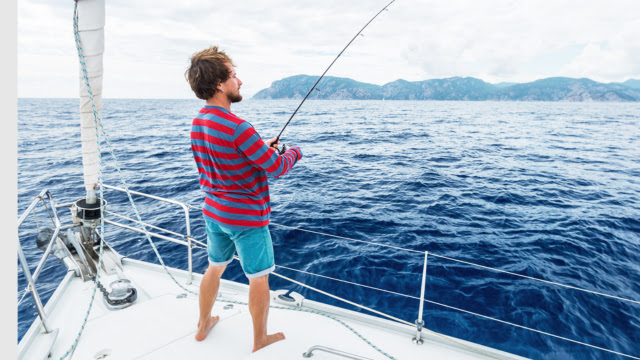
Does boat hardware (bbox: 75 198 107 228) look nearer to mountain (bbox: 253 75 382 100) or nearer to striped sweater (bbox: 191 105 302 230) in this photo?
striped sweater (bbox: 191 105 302 230)

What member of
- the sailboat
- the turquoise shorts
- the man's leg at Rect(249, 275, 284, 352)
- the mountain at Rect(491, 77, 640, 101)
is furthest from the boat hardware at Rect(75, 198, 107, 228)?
the mountain at Rect(491, 77, 640, 101)

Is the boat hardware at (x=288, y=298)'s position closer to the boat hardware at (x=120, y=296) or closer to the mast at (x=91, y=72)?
the boat hardware at (x=120, y=296)

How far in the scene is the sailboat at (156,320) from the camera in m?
2.07

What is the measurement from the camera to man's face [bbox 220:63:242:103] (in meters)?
1.72

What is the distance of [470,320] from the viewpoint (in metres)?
3.84

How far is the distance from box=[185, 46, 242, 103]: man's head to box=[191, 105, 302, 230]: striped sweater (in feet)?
0.33

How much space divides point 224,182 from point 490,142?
1873cm

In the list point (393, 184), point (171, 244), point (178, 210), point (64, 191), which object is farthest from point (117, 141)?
point (393, 184)

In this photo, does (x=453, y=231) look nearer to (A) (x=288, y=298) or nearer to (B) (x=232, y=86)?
(A) (x=288, y=298)

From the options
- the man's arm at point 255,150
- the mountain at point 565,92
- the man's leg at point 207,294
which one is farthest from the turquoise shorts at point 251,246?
the mountain at point 565,92

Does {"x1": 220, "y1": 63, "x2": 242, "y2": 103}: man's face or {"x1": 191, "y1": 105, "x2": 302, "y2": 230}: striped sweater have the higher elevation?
{"x1": 220, "y1": 63, "x2": 242, "y2": 103}: man's face

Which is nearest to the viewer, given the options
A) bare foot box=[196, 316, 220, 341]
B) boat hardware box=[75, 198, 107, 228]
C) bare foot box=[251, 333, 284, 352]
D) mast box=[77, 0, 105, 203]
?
bare foot box=[251, 333, 284, 352]

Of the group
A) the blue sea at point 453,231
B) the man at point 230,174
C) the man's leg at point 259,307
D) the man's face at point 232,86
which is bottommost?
the blue sea at point 453,231

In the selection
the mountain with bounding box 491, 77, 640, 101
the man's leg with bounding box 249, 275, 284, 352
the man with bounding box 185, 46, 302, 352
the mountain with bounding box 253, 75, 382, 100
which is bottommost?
the man's leg with bounding box 249, 275, 284, 352
